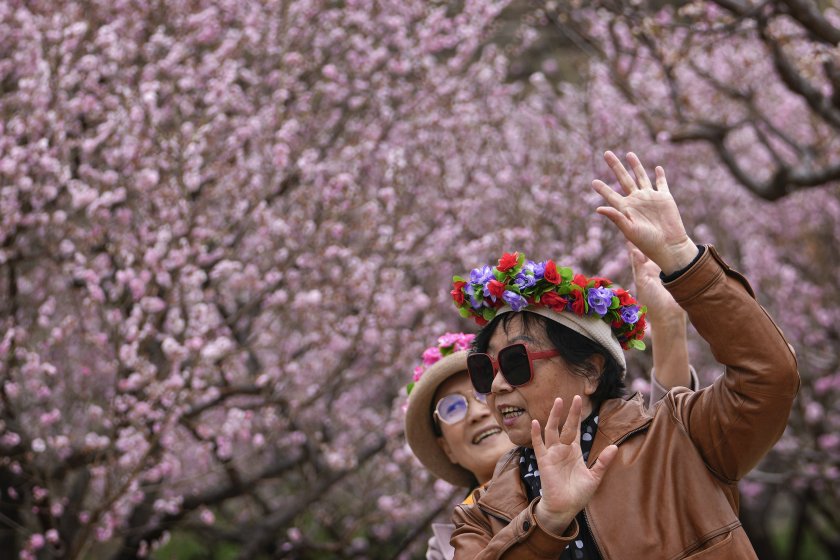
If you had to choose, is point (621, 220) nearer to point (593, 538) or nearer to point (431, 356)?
point (593, 538)

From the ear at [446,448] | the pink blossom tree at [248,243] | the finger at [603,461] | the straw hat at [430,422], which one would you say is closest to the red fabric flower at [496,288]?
the finger at [603,461]

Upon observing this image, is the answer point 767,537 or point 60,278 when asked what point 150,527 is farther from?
point 767,537

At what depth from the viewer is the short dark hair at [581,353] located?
216 cm

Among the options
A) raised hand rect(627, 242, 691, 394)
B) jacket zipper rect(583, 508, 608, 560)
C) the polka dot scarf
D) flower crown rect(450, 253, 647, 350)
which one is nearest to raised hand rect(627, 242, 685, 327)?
raised hand rect(627, 242, 691, 394)

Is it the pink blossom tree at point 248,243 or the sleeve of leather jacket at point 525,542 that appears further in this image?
the pink blossom tree at point 248,243

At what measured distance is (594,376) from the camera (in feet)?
7.16

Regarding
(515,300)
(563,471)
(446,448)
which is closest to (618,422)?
(563,471)

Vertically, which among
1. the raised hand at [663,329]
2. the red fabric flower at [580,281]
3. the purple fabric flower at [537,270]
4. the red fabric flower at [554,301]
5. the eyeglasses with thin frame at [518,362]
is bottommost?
the raised hand at [663,329]

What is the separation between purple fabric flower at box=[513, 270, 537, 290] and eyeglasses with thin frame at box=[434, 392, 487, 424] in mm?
835

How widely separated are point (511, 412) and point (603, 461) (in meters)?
0.32

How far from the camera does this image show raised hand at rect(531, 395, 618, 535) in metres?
1.89

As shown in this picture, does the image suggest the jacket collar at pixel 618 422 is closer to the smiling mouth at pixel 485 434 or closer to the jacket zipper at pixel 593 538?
the jacket zipper at pixel 593 538

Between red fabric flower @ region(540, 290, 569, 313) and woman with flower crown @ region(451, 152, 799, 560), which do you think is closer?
woman with flower crown @ region(451, 152, 799, 560)

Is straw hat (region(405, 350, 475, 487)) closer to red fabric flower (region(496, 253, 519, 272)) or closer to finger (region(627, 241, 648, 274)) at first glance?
finger (region(627, 241, 648, 274))
